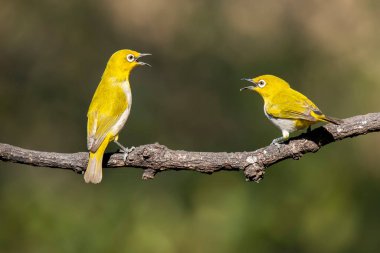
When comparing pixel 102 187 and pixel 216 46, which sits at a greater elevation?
pixel 216 46

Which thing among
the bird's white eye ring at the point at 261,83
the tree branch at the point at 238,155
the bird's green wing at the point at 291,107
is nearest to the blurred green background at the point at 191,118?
the bird's white eye ring at the point at 261,83

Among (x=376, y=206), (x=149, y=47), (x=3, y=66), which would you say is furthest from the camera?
(x=149, y=47)

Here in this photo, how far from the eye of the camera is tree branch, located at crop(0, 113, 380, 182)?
5.18 m

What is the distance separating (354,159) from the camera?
9.36 m

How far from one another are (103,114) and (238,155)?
103 cm

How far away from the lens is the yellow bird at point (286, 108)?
16.9 feet

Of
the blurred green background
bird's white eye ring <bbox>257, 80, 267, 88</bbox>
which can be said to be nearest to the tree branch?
bird's white eye ring <bbox>257, 80, 267, 88</bbox>

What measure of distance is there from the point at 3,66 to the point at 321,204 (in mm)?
5273

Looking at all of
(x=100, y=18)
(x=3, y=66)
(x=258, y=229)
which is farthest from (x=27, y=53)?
(x=258, y=229)

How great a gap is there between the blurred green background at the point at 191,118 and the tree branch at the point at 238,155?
9.59 feet

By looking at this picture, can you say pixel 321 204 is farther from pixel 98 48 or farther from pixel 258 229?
pixel 98 48

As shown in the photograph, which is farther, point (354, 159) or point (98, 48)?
point (98, 48)

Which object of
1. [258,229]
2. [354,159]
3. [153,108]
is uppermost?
[153,108]

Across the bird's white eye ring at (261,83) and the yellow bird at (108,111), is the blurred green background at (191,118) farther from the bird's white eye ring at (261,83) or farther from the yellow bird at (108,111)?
the yellow bird at (108,111)
